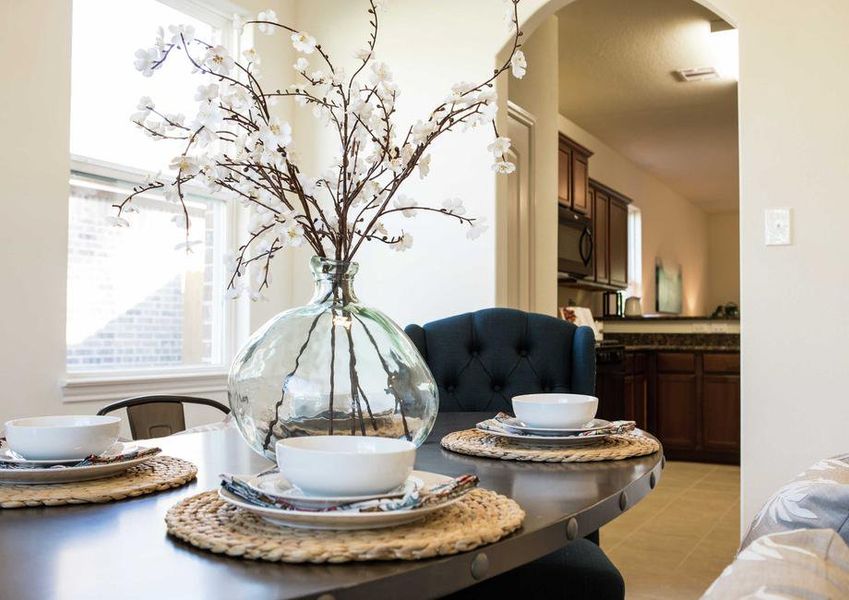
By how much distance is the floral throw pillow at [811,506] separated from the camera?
618 millimetres

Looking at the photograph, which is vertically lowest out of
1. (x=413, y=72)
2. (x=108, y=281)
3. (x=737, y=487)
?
(x=737, y=487)

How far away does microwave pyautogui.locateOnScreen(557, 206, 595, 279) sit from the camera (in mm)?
5684

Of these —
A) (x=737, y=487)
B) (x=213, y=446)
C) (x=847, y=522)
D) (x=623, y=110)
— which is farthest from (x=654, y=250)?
(x=847, y=522)

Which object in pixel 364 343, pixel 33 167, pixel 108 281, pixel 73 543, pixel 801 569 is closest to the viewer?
pixel 801 569

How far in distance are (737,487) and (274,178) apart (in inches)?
165

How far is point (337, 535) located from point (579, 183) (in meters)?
5.47

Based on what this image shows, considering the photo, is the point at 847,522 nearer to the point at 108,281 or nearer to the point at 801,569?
the point at 801,569

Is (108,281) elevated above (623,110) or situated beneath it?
situated beneath

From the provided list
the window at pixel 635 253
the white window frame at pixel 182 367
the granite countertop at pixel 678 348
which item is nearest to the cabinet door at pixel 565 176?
the granite countertop at pixel 678 348

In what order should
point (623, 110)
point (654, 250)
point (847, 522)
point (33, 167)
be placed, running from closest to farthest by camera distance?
point (847, 522) → point (33, 167) → point (623, 110) → point (654, 250)

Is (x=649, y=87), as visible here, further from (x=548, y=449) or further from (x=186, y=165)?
(x=186, y=165)

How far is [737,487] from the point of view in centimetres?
471

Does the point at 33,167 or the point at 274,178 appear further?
the point at 33,167

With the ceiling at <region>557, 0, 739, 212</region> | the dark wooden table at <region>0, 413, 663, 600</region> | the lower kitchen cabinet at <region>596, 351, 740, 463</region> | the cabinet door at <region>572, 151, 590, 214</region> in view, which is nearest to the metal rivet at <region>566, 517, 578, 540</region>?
the dark wooden table at <region>0, 413, 663, 600</region>
